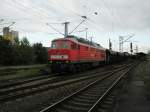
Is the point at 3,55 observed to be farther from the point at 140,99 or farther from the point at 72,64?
the point at 140,99

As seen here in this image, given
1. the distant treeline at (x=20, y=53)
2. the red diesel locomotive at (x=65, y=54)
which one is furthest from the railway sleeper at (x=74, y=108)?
the distant treeline at (x=20, y=53)

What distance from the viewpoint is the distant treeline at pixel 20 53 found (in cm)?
4609

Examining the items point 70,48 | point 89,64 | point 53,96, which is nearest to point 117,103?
point 53,96

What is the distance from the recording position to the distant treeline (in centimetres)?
4609

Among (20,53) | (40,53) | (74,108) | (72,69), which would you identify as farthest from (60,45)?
(40,53)

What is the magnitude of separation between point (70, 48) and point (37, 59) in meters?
35.8

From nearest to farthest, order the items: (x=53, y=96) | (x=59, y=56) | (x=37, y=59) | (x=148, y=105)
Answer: (x=148, y=105)
(x=53, y=96)
(x=59, y=56)
(x=37, y=59)

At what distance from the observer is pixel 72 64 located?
75.7 ft

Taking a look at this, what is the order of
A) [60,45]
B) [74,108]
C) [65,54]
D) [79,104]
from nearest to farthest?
[74,108]
[79,104]
[65,54]
[60,45]

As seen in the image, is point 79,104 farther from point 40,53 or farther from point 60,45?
point 40,53

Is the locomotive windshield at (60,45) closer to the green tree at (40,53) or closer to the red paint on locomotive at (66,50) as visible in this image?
the red paint on locomotive at (66,50)

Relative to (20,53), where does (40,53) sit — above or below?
above

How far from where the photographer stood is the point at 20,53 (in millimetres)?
50062

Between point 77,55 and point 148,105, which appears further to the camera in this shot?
point 77,55
